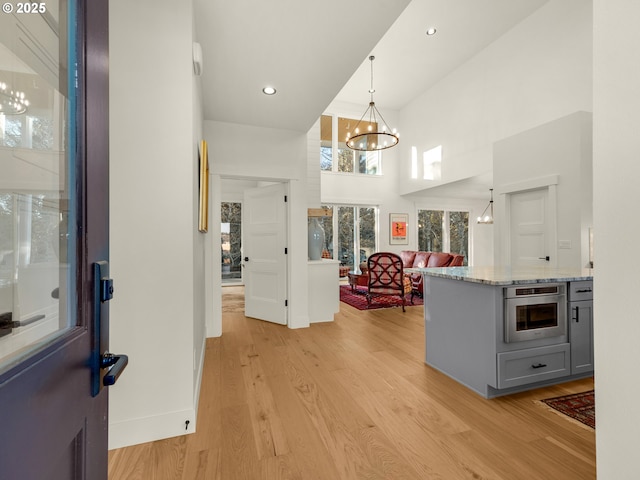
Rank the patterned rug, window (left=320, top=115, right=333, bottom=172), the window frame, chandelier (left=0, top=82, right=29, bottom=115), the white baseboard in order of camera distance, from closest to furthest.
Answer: chandelier (left=0, top=82, right=29, bottom=115)
the white baseboard
the patterned rug
window (left=320, top=115, right=333, bottom=172)
the window frame

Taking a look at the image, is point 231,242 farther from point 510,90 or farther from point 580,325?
point 580,325

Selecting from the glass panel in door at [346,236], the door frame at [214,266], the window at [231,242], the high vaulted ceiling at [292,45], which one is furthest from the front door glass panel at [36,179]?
the glass panel in door at [346,236]

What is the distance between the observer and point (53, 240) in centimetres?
56

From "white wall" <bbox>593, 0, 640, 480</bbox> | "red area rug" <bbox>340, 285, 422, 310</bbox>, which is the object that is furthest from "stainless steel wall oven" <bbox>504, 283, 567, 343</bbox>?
"red area rug" <bbox>340, 285, 422, 310</bbox>

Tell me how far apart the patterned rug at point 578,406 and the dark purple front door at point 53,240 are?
2560 mm

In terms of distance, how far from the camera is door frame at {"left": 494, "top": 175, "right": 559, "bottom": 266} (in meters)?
4.22

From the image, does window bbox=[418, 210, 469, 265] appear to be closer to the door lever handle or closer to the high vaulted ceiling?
the high vaulted ceiling

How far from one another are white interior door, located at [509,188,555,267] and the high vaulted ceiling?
317 centimetres

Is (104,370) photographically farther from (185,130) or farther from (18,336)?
(185,130)

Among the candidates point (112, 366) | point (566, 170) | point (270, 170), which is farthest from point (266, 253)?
point (566, 170)

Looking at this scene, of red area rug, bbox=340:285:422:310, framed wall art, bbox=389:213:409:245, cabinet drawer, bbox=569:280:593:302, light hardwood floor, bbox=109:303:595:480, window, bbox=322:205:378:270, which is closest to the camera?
light hardwood floor, bbox=109:303:595:480

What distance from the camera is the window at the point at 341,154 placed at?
8461mm

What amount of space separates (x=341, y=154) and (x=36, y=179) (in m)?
8.52

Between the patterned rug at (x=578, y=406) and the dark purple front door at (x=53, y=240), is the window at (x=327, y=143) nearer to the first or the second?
the patterned rug at (x=578, y=406)
